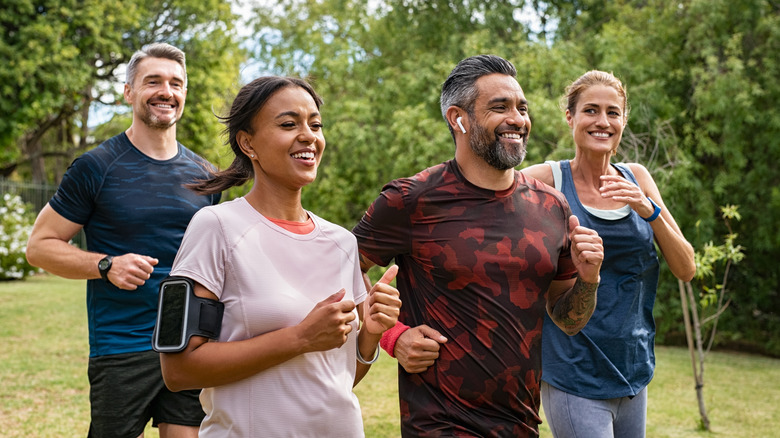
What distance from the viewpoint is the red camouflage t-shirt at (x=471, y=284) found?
2.95 meters

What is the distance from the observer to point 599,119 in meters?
3.89

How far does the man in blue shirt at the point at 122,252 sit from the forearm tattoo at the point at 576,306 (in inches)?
75.3

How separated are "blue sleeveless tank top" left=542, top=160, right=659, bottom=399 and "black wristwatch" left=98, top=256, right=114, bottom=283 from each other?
6.84 ft

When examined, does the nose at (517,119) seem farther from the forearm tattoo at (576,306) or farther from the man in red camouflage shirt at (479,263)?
the forearm tattoo at (576,306)

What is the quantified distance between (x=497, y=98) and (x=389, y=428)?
5.89 m

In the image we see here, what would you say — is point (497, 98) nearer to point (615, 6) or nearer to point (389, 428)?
point (389, 428)

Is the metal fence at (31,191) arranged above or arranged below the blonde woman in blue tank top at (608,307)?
above

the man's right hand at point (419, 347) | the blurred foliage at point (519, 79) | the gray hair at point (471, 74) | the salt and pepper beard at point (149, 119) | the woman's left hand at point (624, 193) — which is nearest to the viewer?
the man's right hand at point (419, 347)

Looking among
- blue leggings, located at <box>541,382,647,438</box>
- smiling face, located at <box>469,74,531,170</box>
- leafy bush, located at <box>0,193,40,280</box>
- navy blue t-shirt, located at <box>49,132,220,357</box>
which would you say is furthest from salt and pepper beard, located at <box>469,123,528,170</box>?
leafy bush, located at <box>0,193,40,280</box>

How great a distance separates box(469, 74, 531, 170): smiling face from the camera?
3125mm

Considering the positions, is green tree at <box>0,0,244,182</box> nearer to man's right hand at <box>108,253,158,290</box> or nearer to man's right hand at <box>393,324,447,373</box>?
man's right hand at <box>108,253,158,290</box>

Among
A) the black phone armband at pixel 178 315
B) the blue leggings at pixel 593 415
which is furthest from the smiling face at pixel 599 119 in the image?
the black phone armband at pixel 178 315

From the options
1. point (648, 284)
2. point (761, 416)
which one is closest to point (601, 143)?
point (648, 284)

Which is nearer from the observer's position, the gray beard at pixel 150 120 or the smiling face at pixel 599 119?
the smiling face at pixel 599 119
